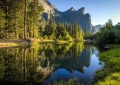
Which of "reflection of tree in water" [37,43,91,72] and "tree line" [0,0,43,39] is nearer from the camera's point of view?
"reflection of tree in water" [37,43,91,72]

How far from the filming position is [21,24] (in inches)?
2896

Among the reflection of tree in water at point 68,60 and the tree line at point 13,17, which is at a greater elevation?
the tree line at point 13,17

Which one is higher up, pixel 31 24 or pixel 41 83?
pixel 31 24

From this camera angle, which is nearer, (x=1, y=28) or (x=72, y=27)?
(x=1, y=28)

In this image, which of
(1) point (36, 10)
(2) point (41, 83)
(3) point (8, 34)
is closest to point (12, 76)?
(2) point (41, 83)

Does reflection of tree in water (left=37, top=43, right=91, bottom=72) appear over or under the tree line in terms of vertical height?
under

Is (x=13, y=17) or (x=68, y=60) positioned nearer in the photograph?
(x=68, y=60)

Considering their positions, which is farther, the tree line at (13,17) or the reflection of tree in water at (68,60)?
the tree line at (13,17)

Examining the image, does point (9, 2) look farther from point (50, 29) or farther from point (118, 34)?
point (50, 29)

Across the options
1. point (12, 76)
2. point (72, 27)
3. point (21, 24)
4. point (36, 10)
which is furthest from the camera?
point (72, 27)

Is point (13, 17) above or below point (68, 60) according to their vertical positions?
above

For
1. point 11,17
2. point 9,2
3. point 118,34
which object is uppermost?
point 9,2

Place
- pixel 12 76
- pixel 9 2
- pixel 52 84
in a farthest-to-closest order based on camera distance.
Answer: pixel 9 2 → pixel 12 76 → pixel 52 84

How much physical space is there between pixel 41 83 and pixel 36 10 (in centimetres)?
7264
